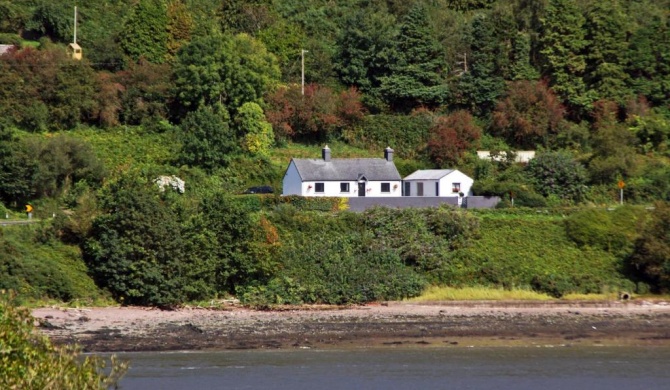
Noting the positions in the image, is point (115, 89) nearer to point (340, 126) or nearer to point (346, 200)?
point (340, 126)

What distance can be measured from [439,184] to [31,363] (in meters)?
36.7

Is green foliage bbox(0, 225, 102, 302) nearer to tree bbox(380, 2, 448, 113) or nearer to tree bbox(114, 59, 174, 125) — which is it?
tree bbox(114, 59, 174, 125)

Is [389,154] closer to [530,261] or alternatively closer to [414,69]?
[414,69]

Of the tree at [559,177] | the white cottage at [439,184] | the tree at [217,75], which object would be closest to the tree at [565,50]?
the tree at [559,177]

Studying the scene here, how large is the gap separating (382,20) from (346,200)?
2003 cm

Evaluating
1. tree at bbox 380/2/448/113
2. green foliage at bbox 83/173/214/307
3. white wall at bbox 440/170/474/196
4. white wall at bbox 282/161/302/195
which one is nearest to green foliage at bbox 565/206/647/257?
white wall at bbox 440/170/474/196

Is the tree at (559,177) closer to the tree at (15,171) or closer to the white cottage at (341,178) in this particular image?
the white cottage at (341,178)

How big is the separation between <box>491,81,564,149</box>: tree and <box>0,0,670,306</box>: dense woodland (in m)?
0.12

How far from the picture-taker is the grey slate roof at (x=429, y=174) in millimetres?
49625

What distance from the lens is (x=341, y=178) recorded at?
162 feet

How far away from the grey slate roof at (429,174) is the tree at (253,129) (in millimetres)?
7180

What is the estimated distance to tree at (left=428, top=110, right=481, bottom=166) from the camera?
5381 cm

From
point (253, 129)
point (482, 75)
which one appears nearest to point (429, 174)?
point (253, 129)

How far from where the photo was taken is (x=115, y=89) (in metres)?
54.2
